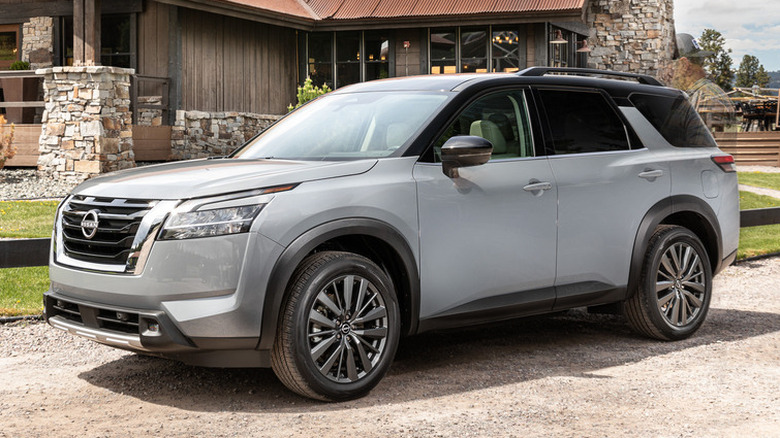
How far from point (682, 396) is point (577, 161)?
1846mm

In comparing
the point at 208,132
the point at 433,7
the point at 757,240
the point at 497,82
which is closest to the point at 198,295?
the point at 497,82

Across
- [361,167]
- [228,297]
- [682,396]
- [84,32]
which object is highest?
[84,32]

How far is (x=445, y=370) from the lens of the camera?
611 cm

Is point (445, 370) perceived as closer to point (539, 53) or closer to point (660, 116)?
point (660, 116)

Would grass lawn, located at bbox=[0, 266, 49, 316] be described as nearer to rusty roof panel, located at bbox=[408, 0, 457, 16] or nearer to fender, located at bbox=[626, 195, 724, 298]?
fender, located at bbox=[626, 195, 724, 298]

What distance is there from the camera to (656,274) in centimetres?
689

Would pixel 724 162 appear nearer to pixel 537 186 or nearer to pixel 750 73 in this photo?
pixel 537 186

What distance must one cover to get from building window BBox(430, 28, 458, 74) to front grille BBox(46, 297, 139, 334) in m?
22.0

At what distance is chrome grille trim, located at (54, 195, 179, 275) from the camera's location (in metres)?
4.87

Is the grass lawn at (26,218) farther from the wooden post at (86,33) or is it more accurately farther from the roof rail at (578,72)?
the roof rail at (578,72)

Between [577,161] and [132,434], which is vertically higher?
[577,161]

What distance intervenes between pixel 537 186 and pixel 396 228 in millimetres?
1208

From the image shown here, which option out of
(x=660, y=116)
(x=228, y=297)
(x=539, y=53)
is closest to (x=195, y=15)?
(x=539, y=53)

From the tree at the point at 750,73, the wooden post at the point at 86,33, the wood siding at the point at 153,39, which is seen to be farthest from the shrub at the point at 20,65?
the tree at the point at 750,73
